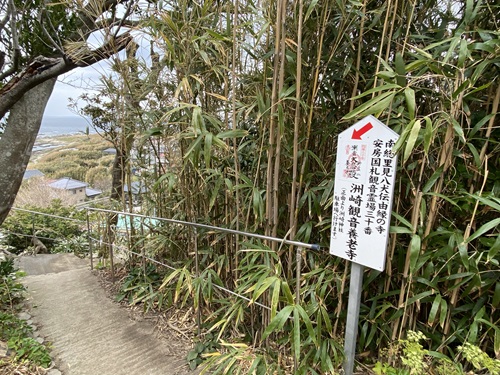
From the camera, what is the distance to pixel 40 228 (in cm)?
526

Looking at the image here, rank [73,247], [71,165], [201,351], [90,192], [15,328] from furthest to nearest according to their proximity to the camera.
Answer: [71,165] → [90,192] → [73,247] → [15,328] → [201,351]

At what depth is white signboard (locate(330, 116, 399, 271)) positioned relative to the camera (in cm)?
110

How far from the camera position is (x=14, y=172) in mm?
2287

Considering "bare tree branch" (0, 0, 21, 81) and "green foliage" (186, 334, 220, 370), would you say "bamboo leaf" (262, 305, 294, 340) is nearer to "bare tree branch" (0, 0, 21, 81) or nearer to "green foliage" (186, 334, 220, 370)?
"green foliage" (186, 334, 220, 370)

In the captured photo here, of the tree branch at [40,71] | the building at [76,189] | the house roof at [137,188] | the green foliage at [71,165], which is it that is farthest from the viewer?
the green foliage at [71,165]

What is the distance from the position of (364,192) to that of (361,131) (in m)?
0.25

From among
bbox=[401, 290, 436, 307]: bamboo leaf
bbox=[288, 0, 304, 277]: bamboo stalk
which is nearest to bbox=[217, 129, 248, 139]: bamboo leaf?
bbox=[288, 0, 304, 277]: bamboo stalk

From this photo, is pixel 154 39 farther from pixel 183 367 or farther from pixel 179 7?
pixel 183 367

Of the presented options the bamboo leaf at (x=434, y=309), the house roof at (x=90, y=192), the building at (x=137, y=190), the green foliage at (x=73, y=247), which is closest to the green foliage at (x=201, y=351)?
the bamboo leaf at (x=434, y=309)

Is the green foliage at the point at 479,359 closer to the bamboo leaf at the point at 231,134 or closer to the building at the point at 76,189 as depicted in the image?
the bamboo leaf at the point at 231,134

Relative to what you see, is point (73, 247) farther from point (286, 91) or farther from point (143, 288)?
point (286, 91)

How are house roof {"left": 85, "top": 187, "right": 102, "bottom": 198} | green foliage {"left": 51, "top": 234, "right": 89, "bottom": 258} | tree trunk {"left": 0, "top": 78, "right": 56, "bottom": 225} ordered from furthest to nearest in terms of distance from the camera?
house roof {"left": 85, "top": 187, "right": 102, "bottom": 198}
green foliage {"left": 51, "top": 234, "right": 89, "bottom": 258}
tree trunk {"left": 0, "top": 78, "right": 56, "bottom": 225}

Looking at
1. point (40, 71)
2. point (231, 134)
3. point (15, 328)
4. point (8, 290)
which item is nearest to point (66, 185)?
point (8, 290)

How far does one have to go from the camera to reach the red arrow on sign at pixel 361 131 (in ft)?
3.66
